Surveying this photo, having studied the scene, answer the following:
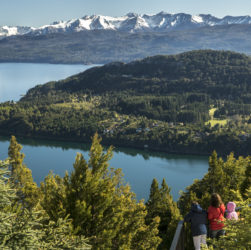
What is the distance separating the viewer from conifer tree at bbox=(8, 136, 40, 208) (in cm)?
2993

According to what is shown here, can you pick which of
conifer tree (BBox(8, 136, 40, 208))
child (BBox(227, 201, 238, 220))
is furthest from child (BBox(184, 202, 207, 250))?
conifer tree (BBox(8, 136, 40, 208))

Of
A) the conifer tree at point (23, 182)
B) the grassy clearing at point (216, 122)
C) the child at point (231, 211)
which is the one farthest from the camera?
the grassy clearing at point (216, 122)

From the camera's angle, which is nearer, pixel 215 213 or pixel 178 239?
pixel 178 239

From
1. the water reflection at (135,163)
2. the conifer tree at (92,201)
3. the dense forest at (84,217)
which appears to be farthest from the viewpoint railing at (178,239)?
the water reflection at (135,163)

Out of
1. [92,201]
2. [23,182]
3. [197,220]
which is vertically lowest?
[23,182]

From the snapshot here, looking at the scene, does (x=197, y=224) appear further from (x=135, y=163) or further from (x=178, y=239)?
(x=135, y=163)

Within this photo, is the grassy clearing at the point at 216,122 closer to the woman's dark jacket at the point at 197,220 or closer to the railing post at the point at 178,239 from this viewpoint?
the woman's dark jacket at the point at 197,220

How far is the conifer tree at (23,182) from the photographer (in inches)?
1178

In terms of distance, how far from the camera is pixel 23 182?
37.2 meters

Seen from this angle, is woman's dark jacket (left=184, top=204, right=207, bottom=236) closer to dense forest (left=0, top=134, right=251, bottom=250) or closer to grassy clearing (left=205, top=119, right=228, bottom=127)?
dense forest (left=0, top=134, right=251, bottom=250)

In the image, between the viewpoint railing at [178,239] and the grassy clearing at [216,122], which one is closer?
the viewpoint railing at [178,239]

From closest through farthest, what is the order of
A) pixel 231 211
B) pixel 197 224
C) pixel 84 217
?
pixel 231 211 → pixel 197 224 → pixel 84 217

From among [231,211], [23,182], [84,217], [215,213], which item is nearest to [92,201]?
[84,217]

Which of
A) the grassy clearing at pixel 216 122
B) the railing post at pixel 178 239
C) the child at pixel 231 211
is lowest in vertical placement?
the grassy clearing at pixel 216 122
